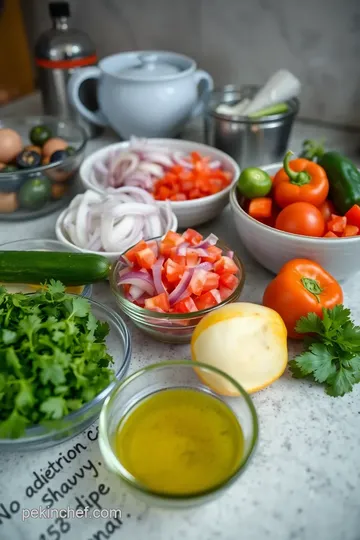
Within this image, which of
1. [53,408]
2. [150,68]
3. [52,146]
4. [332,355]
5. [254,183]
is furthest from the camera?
[150,68]

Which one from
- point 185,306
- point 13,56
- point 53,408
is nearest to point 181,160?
point 185,306

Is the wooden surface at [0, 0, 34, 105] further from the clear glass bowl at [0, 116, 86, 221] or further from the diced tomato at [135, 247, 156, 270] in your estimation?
the diced tomato at [135, 247, 156, 270]

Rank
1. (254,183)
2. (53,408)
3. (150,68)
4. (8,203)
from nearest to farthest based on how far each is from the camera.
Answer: (53,408)
(254,183)
(8,203)
(150,68)

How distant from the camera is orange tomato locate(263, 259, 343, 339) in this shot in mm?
775

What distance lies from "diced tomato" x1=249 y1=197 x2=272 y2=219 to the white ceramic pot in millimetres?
487

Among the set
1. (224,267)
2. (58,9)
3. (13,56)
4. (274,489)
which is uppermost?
(58,9)

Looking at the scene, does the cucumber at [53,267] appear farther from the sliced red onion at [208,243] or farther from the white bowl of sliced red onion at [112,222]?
the sliced red onion at [208,243]

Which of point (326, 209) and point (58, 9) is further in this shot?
point (58, 9)

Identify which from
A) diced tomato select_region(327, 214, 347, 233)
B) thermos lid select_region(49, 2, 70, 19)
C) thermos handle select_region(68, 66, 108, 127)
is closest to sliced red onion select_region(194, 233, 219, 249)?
diced tomato select_region(327, 214, 347, 233)

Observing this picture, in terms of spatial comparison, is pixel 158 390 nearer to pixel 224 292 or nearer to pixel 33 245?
pixel 224 292

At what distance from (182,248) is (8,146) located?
593 millimetres

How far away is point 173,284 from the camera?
805 mm

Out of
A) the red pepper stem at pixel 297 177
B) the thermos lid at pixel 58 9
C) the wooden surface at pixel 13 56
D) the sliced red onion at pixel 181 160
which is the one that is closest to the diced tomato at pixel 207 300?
the red pepper stem at pixel 297 177

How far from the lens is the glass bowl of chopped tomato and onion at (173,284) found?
0.77 m
